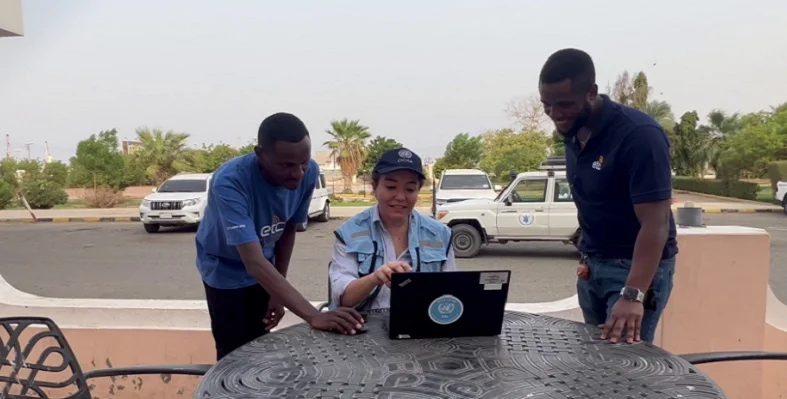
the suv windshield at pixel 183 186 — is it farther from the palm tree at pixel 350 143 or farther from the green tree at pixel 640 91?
the green tree at pixel 640 91

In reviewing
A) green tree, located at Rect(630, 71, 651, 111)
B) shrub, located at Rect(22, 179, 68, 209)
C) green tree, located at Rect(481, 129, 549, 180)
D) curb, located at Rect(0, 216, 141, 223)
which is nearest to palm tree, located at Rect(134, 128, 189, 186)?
shrub, located at Rect(22, 179, 68, 209)

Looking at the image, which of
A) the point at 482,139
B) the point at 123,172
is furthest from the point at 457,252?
the point at 482,139

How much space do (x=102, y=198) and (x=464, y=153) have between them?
20.9m

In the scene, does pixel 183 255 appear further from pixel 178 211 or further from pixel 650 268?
pixel 650 268

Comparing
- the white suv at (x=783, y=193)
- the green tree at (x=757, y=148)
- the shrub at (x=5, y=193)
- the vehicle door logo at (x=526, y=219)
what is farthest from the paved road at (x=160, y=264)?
the green tree at (x=757, y=148)

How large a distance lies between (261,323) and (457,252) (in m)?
7.75

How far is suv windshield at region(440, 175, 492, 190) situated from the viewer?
14.7m

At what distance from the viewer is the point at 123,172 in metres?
25.2

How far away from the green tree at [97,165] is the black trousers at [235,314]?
23977 mm

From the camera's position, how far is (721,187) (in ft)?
86.3

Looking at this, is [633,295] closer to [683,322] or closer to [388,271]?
[388,271]

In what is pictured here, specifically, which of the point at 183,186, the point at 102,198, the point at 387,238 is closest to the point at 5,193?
the point at 102,198

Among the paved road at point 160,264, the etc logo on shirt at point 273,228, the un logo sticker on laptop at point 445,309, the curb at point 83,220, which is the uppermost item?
the etc logo on shirt at point 273,228

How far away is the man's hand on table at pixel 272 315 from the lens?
2.72 meters
